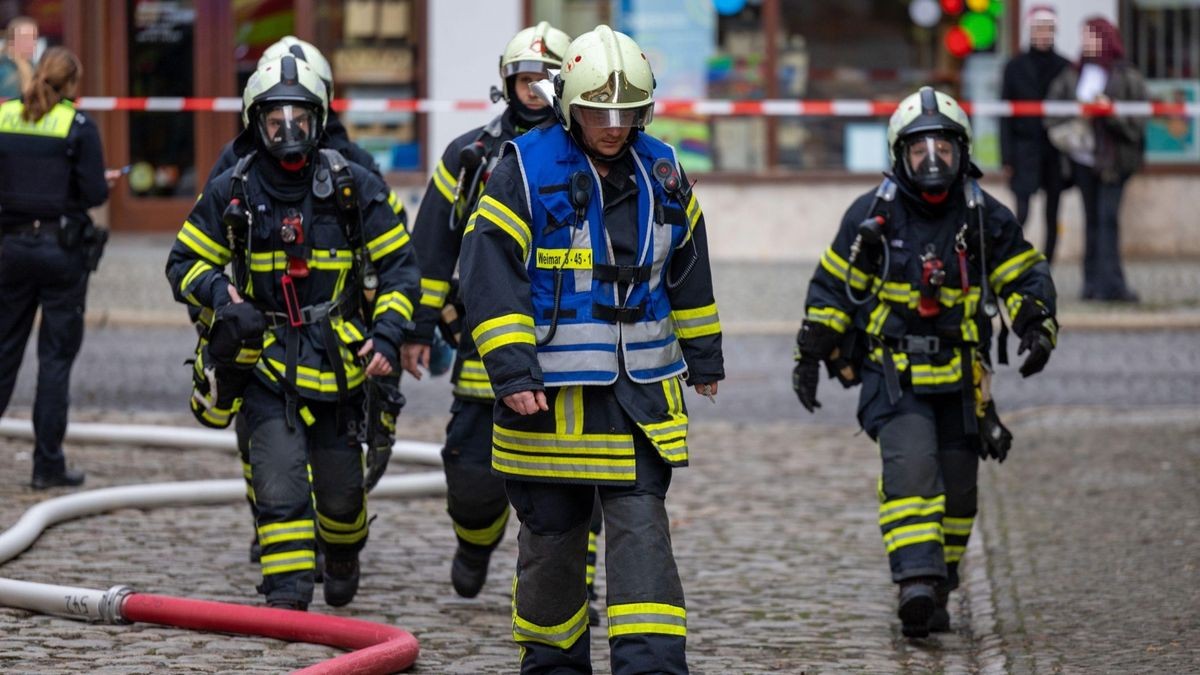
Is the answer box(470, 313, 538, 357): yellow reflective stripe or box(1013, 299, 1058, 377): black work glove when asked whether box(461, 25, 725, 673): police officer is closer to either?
box(470, 313, 538, 357): yellow reflective stripe

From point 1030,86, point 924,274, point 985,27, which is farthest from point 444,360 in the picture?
point 985,27

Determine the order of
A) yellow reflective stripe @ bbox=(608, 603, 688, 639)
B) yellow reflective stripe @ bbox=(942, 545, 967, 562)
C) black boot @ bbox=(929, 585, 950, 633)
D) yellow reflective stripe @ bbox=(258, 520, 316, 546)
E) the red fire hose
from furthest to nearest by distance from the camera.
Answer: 1. yellow reflective stripe @ bbox=(942, 545, 967, 562)
2. black boot @ bbox=(929, 585, 950, 633)
3. yellow reflective stripe @ bbox=(258, 520, 316, 546)
4. the red fire hose
5. yellow reflective stripe @ bbox=(608, 603, 688, 639)

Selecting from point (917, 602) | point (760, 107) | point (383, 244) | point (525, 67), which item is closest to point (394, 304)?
point (383, 244)

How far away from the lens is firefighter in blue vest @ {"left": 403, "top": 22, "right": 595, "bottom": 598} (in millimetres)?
6820

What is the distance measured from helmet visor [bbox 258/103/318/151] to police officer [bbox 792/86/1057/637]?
1.81 meters

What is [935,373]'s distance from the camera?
21.9 ft

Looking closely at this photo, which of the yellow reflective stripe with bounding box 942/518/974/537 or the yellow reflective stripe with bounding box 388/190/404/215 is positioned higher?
the yellow reflective stripe with bounding box 388/190/404/215

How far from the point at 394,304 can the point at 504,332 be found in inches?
60.6

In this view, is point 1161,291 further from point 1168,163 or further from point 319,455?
point 319,455

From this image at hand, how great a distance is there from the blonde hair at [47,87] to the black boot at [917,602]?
180 inches

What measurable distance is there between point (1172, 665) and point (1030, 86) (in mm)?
10525

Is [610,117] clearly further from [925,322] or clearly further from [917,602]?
[917,602]

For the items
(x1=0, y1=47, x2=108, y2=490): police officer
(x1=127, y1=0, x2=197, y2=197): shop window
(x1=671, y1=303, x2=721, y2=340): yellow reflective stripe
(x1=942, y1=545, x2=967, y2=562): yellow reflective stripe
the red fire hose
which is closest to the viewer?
(x1=671, y1=303, x2=721, y2=340): yellow reflective stripe

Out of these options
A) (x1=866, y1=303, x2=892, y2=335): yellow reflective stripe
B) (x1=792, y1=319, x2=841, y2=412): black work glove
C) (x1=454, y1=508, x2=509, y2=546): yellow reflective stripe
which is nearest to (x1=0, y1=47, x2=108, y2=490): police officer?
(x1=454, y1=508, x2=509, y2=546): yellow reflective stripe
